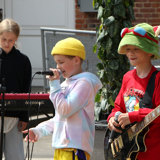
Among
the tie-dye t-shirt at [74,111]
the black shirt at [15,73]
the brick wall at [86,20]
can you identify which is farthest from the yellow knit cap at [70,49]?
the brick wall at [86,20]

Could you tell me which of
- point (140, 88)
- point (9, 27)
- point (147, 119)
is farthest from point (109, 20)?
point (147, 119)

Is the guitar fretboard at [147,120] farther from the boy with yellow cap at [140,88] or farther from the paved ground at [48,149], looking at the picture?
the paved ground at [48,149]

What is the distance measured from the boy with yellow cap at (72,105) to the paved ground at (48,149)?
150 centimetres

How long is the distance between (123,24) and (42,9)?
154 inches

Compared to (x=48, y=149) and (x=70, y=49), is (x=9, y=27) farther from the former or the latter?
(x=48, y=149)

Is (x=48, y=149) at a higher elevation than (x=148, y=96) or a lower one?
lower

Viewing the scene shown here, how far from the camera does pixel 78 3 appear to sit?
8.62 m

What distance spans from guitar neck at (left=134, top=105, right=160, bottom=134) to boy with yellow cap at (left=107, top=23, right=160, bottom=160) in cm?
4

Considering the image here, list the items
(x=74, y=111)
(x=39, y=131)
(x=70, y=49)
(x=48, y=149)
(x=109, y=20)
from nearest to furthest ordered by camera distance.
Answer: (x=74, y=111), (x=70, y=49), (x=39, y=131), (x=109, y=20), (x=48, y=149)

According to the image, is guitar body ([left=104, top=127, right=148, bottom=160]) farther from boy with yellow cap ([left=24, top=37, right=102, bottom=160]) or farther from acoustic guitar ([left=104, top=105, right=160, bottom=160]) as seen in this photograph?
boy with yellow cap ([left=24, top=37, right=102, bottom=160])

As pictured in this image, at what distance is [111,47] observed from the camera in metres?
5.16

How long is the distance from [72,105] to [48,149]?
298cm

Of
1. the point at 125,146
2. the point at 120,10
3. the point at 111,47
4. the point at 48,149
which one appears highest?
the point at 120,10

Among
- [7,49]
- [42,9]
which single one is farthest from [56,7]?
[7,49]
